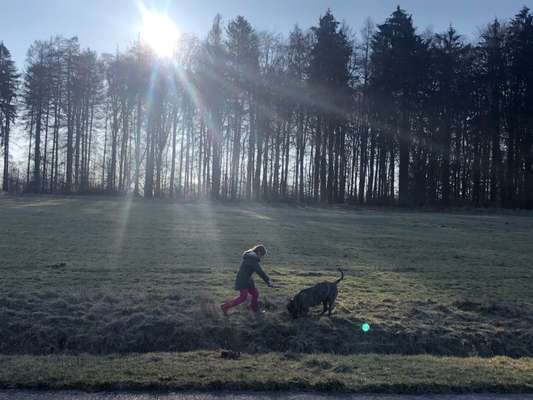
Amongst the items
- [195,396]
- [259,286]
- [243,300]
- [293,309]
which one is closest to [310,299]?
[293,309]

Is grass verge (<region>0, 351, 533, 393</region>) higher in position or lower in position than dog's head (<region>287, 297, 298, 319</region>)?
lower

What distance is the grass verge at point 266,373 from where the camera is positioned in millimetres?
7457

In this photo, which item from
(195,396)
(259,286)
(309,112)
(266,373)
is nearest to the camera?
(195,396)

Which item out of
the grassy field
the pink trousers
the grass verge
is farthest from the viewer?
the pink trousers

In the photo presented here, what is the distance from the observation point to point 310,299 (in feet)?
37.0

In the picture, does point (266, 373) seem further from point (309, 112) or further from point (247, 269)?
point (309, 112)

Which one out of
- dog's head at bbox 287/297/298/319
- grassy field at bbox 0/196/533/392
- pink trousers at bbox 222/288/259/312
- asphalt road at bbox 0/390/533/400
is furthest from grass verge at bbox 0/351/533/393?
pink trousers at bbox 222/288/259/312

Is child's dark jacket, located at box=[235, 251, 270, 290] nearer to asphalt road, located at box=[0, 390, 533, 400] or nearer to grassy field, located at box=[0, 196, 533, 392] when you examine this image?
grassy field, located at box=[0, 196, 533, 392]

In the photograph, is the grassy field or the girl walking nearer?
the grassy field

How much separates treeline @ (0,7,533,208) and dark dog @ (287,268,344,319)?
4336cm

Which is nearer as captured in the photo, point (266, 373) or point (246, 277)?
point (266, 373)

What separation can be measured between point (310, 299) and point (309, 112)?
4631 centimetres

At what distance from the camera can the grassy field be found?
33.7 feet

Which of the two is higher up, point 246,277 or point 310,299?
point 246,277
